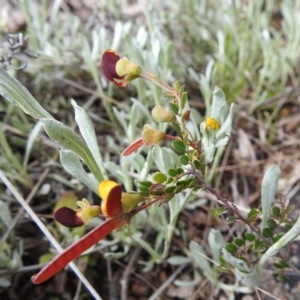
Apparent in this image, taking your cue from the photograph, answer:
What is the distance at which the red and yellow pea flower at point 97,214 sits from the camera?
2.09ft

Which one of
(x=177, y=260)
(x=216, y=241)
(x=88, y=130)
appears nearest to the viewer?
(x=88, y=130)

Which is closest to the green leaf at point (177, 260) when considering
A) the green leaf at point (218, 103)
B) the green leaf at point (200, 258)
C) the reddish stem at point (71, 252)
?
the green leaf at point (200, 258)

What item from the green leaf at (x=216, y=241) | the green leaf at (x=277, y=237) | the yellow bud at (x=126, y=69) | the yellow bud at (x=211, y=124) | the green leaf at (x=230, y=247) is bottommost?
the green leaf at (x=216, y=241)

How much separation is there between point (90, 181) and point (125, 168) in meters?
0.18

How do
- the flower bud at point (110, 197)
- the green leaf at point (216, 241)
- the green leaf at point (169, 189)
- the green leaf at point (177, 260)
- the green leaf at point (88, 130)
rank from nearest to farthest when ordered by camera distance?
1. the flower bud at point (110, 197)
2. the green leaf at point (169, 189)
3. the green leaf at point (88, 130)
4. the green leaf at point (216, 241)
5. the green leaf at point (177, 260)

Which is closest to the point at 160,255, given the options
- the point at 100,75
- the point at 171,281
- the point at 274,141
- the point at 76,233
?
the point at 171,281

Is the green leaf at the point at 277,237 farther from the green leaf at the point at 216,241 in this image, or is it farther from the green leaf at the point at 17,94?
the green leaf at the point at 17,94

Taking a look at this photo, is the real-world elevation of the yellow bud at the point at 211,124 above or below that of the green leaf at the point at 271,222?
above

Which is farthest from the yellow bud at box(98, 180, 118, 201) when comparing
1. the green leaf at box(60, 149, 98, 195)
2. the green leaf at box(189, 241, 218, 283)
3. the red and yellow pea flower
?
the green leaf at box(189, 241, 218, 283)

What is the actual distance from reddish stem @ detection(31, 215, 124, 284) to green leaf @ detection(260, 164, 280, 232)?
341 mm

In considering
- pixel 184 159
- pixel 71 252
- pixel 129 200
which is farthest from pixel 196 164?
pixel 71 252

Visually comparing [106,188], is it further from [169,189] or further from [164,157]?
[164,157]

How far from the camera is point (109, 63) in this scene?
80 centimetres

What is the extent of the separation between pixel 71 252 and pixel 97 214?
0.07 metres
